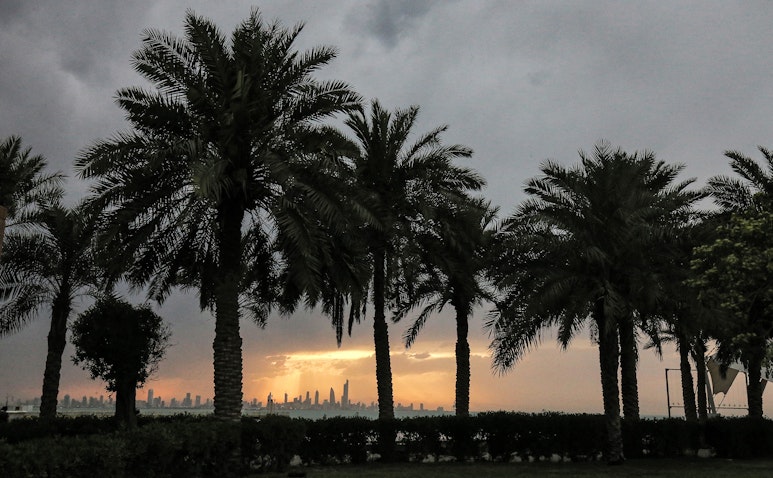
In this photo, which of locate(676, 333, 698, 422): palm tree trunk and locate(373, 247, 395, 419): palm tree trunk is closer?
locate(373, 247, 395, 419): palm tree trunk

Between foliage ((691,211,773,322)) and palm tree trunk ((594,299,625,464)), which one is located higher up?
foliage ((691,211,773,322))

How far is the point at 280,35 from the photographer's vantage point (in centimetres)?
1945

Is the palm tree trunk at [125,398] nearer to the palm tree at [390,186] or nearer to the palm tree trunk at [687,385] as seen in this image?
the palm tree at [390,186]

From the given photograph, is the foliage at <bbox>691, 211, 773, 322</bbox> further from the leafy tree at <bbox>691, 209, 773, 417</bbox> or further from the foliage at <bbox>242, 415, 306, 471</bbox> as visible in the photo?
the foliage at <bbox>242, 415, 306, 471</bbox>

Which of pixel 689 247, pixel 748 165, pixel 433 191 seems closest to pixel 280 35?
pixel 433 191

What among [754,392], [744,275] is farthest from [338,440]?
[754,392]

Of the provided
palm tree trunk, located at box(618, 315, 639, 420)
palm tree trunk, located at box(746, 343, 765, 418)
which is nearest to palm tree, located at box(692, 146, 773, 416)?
palm tree trunk, located at box(618, 315, 639, 420)

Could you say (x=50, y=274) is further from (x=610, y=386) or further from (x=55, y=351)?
(x=610, y=386)

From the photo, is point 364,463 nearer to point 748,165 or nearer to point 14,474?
point 14,474

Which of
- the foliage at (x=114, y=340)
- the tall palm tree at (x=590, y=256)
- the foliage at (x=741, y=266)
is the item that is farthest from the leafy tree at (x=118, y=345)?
the foliage at (x=741, y=266)

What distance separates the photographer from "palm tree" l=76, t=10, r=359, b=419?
56.7 ft

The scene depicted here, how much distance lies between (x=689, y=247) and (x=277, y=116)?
15.1m

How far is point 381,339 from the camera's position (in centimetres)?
2573

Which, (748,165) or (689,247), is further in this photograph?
(748,165)
